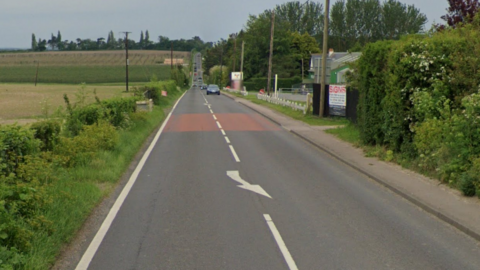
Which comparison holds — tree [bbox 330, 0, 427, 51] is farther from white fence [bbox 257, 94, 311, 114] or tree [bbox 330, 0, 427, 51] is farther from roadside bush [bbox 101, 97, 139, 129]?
roadside bush [bbox 101, 97, 139, 129]

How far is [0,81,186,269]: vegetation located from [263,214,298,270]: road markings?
2980 millimetres

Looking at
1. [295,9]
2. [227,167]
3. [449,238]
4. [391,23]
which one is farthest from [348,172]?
[295,9]

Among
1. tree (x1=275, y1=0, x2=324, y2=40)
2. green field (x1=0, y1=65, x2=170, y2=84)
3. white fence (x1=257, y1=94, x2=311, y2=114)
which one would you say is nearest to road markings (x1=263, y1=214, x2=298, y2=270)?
white fence (x1=257, y1=94, x2=311, y2=114)

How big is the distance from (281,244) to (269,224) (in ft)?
3.66

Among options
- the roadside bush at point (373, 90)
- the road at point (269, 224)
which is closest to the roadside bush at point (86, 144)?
the road at point (269, 224)

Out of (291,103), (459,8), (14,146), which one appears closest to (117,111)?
(14,146)

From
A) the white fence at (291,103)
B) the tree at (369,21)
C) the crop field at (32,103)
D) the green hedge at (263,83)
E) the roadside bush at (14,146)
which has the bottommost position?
the crop field at (32,103)

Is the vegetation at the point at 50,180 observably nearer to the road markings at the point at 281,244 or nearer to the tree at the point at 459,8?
the road markings at the point at 281,244

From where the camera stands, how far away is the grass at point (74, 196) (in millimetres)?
7090

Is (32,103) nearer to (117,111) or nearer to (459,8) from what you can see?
(117,111)

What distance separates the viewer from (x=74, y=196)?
970 cm

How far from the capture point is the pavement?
9.19 m

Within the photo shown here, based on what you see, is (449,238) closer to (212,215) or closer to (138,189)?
(212,215)

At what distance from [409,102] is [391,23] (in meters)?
102
